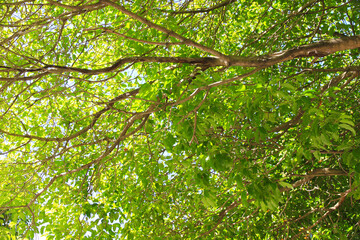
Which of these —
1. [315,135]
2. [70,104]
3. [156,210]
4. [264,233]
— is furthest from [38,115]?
[315,135]

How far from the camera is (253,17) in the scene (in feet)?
16.8

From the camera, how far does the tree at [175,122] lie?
251cm

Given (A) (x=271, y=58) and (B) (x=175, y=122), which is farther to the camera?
(B) (x=175, y=122)

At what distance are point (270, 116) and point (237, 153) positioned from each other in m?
0.59

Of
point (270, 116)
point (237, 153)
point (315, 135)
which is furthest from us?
point (237, 153)

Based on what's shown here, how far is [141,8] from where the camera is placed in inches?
142

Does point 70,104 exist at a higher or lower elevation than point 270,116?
higher

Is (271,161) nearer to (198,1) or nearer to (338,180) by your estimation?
(338,180)

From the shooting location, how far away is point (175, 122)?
9.52ft

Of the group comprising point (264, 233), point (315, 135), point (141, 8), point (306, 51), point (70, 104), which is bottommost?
point (264, 233)

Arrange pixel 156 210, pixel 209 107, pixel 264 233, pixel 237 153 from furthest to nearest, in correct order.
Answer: pixel 264 233 → pixel 156 210 → pixel 237 153 → pixel 209 107

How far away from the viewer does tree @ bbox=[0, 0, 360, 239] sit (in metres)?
2.51

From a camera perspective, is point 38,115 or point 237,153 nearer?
point 237,153

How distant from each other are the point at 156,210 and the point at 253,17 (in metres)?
3.36
